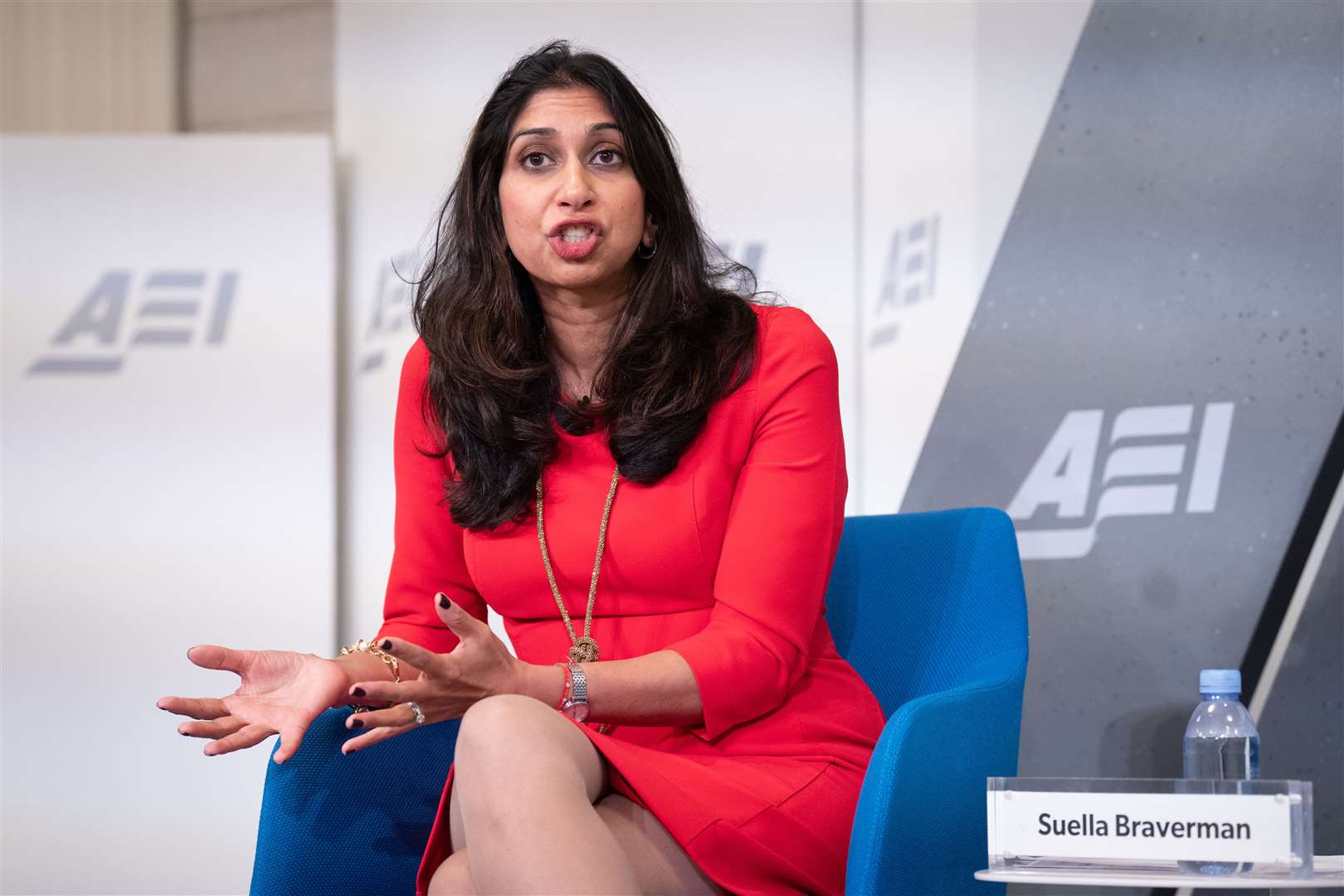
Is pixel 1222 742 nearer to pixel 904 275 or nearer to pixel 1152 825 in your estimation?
pixel 904 275

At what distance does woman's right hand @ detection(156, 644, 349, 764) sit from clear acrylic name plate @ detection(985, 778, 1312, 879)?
76 cm

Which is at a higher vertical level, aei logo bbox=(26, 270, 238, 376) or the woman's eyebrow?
aei logo bbox=(26, 270, 238, 376)

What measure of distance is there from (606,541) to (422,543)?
31 cm

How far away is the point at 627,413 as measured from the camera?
1869mm

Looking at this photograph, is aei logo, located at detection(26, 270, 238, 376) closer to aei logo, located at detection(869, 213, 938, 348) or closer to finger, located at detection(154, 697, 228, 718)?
aei logo, located at detection(869, 213, 938, 348)

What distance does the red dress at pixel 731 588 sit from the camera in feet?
5.33

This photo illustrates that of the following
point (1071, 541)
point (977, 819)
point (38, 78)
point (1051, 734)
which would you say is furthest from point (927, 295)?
point (38, 78)

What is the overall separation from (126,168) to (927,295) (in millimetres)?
1800

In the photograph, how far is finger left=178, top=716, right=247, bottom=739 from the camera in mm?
1586

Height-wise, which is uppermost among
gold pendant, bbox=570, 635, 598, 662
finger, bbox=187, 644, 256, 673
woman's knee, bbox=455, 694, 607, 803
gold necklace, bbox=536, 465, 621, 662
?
gold necklace, bbox=536, 465, 621, 662

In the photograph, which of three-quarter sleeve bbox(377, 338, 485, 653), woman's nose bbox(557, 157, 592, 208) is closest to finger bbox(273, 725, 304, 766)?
three-quarter sleeve bbox(377, 338, 485, 653)

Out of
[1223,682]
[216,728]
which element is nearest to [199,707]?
[216,728]

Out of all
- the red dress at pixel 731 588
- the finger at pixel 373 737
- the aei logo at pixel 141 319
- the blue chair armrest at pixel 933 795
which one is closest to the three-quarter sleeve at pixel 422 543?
the red dress at pixel 731 588

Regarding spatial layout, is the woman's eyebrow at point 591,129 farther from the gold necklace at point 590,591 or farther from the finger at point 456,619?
the finger at point 456,619
